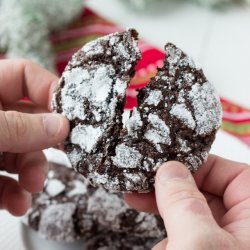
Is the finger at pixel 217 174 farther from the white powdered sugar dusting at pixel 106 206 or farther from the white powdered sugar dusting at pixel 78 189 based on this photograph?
the white powdered sugar dusting at pixel 78 189

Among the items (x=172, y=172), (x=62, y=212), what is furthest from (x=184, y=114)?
(x=62, y=212)

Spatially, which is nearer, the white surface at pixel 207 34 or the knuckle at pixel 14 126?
the knuckle at pixel 14 126

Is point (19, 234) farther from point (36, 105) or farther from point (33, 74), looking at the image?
point (33, 74)

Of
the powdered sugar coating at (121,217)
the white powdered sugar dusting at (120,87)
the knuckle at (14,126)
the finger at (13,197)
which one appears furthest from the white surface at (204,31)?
the knuckle at (14,126)

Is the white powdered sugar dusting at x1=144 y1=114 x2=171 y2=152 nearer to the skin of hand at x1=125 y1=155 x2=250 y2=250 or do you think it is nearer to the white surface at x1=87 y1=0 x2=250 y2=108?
the skin of hand at x1=125 y1=155 x2=250 y2=250

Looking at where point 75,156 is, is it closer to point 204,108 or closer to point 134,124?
point 134,124

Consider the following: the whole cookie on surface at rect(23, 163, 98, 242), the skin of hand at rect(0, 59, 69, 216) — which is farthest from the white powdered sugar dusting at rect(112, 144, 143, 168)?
the whole cookie on surface at rect(23, 163, 98, 242)

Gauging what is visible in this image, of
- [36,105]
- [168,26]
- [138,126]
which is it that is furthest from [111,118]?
[168,26]

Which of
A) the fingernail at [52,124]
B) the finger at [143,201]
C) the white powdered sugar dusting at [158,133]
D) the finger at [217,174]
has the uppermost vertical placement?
the white powdered sugar dusting at [158,133]
